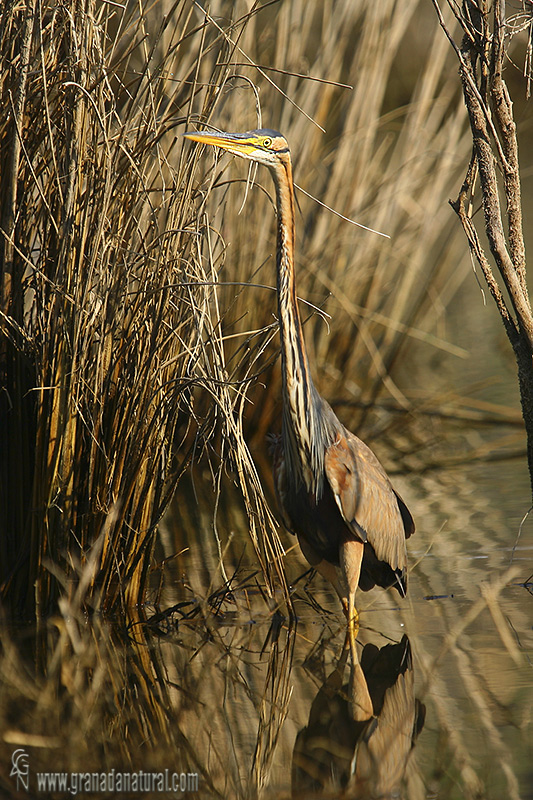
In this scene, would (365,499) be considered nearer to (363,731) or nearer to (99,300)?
(363,731)

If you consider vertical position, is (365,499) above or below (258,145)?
below

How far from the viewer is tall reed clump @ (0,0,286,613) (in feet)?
9.98

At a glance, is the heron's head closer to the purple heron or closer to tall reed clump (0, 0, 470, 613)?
the purple heron

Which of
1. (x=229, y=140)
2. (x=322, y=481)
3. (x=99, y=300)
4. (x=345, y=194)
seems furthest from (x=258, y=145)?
(x=345, y=194)

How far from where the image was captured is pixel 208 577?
4.04 m

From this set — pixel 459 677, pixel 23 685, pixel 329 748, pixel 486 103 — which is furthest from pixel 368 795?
pixel 486 103

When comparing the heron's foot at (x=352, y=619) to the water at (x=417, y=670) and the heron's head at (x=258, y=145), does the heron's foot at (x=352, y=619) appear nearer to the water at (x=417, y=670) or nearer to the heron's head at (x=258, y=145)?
the water at (x=417, y=670)

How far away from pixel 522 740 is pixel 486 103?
7.03 feet

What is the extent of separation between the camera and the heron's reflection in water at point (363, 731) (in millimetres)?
2396

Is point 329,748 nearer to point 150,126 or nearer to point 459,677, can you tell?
point 459,677

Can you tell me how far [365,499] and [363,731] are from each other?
1.01 metres

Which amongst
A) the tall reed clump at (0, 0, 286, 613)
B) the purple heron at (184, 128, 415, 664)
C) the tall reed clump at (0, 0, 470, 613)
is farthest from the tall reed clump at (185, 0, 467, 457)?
the tall reed clump at (0, 0, 286, 613)

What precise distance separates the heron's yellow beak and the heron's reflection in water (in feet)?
5.67

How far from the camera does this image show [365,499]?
350cm
